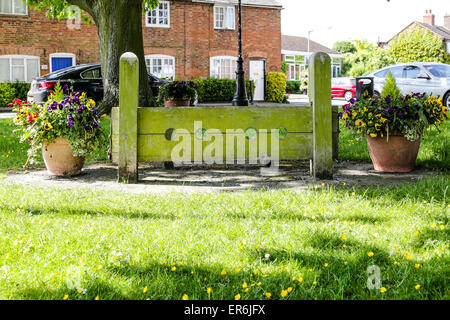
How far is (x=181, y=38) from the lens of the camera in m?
25.9

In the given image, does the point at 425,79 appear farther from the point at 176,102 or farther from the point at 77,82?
the point at 77,82

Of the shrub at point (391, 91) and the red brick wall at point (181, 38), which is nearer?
the shrub at point (391, 91)

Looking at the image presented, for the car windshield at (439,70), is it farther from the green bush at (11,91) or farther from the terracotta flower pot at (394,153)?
the green bush at (11,91)

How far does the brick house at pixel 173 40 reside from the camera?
22.8 metres

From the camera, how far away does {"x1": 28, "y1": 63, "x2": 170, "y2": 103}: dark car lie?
15508 millimetres

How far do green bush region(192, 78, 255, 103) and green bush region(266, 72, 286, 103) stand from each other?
2.12 metres

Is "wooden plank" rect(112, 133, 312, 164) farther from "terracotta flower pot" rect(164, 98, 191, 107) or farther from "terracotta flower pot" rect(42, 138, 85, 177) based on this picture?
"terracotta flower pot" rect(164, 98, 191, 107)

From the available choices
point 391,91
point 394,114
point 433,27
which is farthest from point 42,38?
point 433,27

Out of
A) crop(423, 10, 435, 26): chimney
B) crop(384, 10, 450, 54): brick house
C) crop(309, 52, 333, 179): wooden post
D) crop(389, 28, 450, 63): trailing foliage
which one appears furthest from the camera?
crop(423, 10, 435, 26): chimney

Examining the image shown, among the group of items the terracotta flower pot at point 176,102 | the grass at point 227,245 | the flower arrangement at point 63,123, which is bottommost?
the grass at point 227,245

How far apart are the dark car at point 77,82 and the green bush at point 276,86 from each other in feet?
39.0

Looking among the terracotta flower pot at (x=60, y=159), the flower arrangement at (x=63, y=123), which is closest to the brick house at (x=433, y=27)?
the flower arrangement at (x=63, y=123)

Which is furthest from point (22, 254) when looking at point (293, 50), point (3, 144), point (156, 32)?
point (293, 50)

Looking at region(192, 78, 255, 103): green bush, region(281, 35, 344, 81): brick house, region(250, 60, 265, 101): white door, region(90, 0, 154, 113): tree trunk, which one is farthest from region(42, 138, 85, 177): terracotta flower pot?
region(281, 35, 344, 81): brick house
